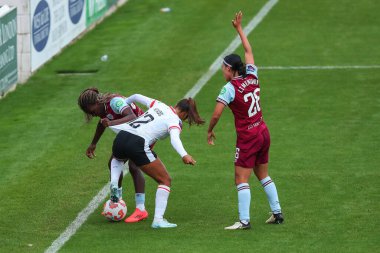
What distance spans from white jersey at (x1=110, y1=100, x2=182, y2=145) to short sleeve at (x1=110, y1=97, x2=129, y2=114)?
8.5 inches

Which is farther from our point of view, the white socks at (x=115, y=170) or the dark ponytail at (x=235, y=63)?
the white socks at (x=115, y=170)

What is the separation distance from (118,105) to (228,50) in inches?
435

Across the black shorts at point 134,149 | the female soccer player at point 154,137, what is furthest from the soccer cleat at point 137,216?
the black shorts at point 134,149

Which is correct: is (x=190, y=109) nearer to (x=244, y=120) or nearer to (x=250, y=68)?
(x=244, y=120)

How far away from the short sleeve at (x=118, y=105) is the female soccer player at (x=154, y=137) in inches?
8.6

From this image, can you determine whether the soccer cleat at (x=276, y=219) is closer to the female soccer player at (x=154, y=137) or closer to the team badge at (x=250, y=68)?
the female soccer player at (x=154, y=137)

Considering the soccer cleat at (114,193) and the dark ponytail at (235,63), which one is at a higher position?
the dark ponytail at (235,63)

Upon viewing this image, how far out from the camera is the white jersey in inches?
483

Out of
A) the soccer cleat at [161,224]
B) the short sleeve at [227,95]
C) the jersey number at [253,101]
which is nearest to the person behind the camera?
the short sleeve at [227,95]

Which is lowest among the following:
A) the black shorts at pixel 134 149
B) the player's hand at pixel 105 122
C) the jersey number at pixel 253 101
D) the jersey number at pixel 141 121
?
the black shorts at pixel 134 149

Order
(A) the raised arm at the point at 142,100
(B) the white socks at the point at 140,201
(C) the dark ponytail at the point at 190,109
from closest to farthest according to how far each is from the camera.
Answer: (C) the dark ponytail at the point at 190,109 < (A) the raised arm at the point at 142,100 < (B) the white socks at the point at 140,201

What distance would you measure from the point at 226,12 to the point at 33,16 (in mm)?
7053

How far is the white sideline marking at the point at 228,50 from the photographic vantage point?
20547 millimetres

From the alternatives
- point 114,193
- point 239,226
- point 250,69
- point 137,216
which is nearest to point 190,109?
point 250,69
